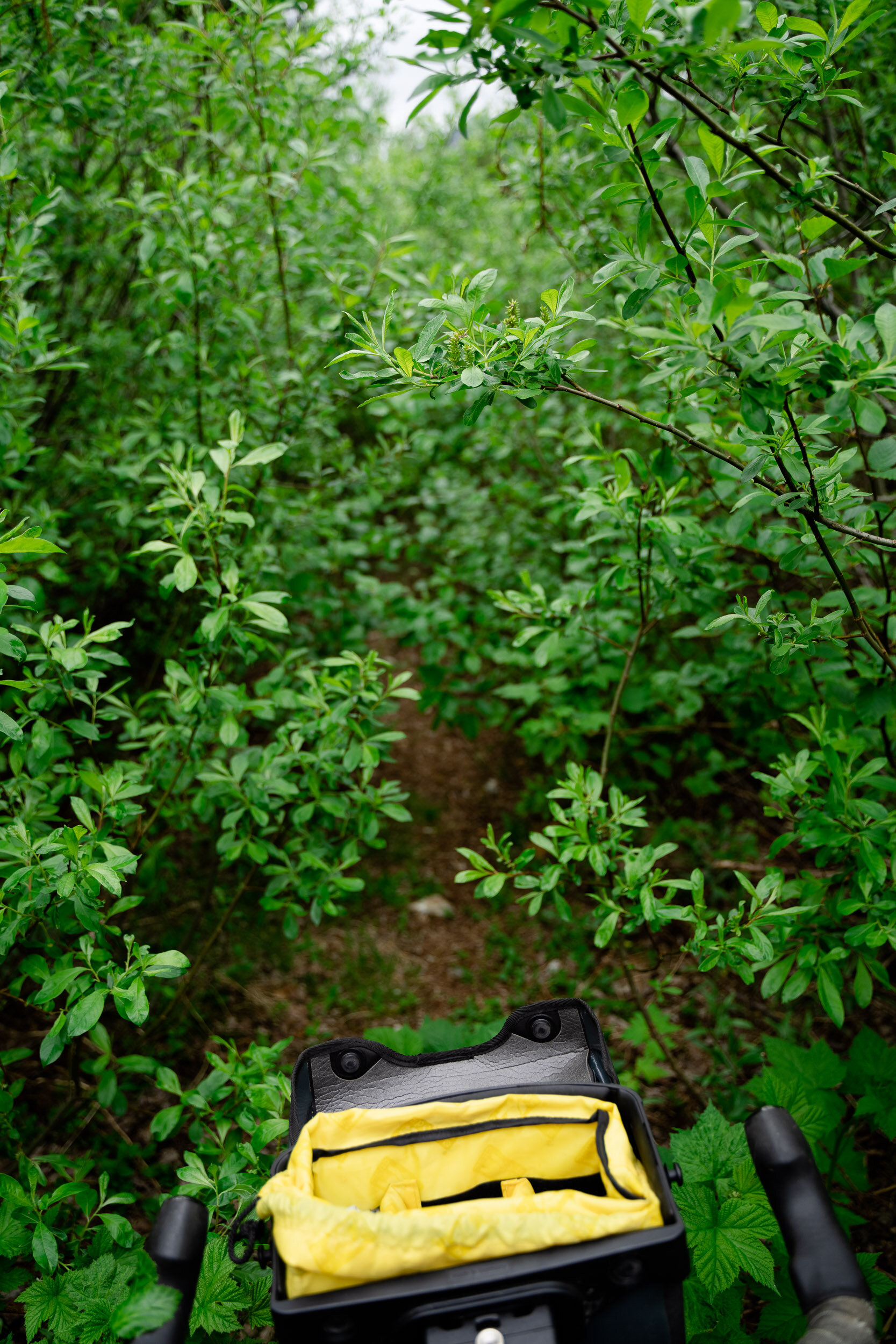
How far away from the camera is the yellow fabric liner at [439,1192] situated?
1151 millimetres

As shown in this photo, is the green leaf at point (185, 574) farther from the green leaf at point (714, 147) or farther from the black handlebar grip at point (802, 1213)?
the black handlebar grip at point (802, 1213)

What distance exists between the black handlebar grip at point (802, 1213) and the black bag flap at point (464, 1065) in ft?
0.98

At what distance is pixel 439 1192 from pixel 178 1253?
A: 18.4 inches

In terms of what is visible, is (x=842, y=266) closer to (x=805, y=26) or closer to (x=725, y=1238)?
(x=805, y=26)

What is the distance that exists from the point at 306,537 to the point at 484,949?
2.06 metres

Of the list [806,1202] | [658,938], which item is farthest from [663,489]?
[658,938]

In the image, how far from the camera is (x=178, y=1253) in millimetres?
1297

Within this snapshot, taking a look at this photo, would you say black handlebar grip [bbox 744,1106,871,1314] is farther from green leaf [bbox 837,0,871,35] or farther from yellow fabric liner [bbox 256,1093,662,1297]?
green leaf [bbox 837,0,871,35]

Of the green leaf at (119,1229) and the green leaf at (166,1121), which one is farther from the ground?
the green leaf at (166,1121)

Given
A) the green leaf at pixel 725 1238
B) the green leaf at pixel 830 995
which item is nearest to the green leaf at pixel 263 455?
the green leaf at pixel 830 995

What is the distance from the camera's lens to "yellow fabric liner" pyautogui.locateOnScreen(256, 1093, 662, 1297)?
1151mm

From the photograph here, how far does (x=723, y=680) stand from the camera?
2920 mm

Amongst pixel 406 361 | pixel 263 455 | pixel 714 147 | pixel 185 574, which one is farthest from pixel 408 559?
pixel 714 147

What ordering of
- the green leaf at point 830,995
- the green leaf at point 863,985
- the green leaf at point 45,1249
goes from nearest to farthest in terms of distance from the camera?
the green leaf at point 45,1249 → the green leaf at point 830,995 → the green leaf at point 863,985
